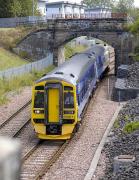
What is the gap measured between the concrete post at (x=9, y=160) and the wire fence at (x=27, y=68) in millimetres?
26578

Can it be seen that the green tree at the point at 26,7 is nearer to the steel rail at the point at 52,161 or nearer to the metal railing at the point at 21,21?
the metal railing at the point at 21,21

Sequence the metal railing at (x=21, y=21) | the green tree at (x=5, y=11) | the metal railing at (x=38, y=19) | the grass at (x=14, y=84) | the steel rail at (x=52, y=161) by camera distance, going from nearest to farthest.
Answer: the steel rail at (x=52, y=161) → the grass at (x=14, y=84) → the metal railing at (x=38, y=19) → the metal railing at (x=21, y=21) → the green tree at (x=5, y=11)

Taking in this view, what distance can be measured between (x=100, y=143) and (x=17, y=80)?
16.0 m

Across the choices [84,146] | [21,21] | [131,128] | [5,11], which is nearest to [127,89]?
[131,128]

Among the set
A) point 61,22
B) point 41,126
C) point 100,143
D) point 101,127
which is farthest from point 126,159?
point 61,22

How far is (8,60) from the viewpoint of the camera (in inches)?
1432

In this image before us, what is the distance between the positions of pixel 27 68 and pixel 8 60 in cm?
430

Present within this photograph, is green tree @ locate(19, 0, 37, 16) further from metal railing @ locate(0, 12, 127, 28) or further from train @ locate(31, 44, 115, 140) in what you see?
train @ locate(31, 44, 115, 140)

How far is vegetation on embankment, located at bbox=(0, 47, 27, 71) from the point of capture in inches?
1348

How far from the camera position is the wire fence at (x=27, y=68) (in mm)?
28056

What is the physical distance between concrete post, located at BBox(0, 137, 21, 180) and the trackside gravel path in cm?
916

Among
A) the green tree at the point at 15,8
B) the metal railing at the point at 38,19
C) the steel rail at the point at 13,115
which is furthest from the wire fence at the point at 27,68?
the green tree at the point at 15,8

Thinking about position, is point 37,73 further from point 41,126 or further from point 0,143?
point 0,143

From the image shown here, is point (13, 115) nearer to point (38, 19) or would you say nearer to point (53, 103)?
point (53, 103)
